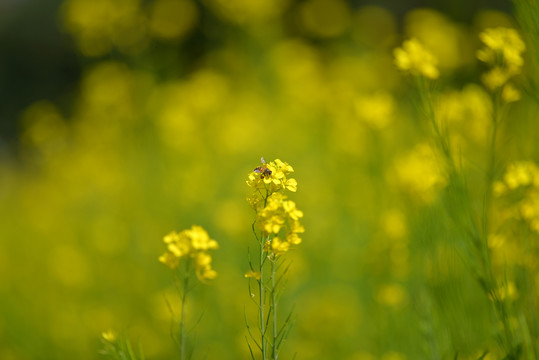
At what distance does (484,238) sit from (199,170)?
235cm

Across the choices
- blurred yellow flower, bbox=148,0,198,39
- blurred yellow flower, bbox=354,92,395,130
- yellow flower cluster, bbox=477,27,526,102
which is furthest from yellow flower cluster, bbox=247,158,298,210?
blurred yellow flower, bbox=148,0,198,39

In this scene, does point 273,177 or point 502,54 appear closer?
point 273,177

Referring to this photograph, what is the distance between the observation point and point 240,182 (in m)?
3.30

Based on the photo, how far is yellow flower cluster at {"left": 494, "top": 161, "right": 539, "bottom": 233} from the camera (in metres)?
1.16

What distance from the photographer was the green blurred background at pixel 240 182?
1.70 metres

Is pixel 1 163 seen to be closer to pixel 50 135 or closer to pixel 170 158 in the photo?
pixel 50 135

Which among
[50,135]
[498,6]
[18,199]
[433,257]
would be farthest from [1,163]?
[433,257]

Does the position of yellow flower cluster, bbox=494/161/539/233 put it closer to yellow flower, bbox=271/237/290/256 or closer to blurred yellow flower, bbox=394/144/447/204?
blurred yellow flower, bbox=394/144/447/204

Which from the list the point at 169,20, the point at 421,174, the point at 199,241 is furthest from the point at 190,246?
the point at 169,20

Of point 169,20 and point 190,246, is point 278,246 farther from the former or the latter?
point 169,20

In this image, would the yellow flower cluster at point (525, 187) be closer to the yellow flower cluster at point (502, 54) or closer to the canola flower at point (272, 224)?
the yellow flower cluster at point (502, 54)

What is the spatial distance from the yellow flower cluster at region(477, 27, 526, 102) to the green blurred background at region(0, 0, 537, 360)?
169mm

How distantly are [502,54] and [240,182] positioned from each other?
2.28 meters

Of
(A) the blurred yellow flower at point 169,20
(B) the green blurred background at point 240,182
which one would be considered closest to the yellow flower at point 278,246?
(B) the green blurred background at point 240,182
